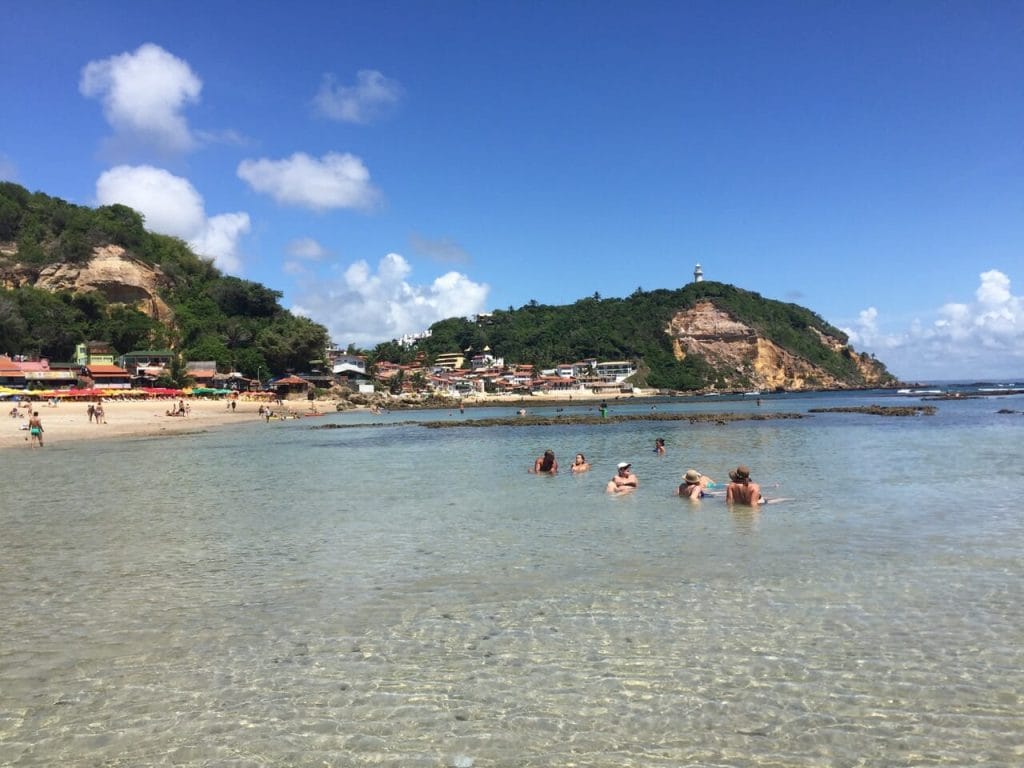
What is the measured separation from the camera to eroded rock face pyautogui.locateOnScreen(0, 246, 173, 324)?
275 feet

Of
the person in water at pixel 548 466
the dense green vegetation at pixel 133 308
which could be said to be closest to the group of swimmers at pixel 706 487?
the person in water at pixel 548 466

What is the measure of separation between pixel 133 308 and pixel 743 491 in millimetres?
92712

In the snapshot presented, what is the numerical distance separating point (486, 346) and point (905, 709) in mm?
166164

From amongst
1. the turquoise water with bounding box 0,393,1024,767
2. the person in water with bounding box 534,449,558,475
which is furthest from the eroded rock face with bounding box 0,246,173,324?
the person in water with bounding box 534,449,558,475

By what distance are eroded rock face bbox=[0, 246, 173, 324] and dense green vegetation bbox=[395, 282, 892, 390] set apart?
58363mm

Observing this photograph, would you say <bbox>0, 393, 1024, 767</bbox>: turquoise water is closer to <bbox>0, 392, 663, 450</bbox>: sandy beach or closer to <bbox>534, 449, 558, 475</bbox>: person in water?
<bbox>534, 449, 558, 475</bbox>: person in water

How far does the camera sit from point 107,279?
8619 centimetres

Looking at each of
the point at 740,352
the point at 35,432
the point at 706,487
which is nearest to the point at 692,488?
the point at 706,487

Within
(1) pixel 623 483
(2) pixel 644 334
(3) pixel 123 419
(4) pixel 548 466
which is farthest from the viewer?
(2) pixel 644 334

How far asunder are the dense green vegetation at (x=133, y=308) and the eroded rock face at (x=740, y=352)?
9213cm

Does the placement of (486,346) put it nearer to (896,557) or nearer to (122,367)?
(122,367)

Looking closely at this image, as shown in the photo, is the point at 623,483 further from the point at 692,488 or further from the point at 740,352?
the point at 740,352

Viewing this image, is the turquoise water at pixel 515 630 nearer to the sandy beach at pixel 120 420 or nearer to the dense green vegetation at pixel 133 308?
the sandy beach at pixel 120 420

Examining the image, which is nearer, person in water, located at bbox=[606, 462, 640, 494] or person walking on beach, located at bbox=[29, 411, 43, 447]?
person in water, located at bbox=[606, 462, 640, 494]
